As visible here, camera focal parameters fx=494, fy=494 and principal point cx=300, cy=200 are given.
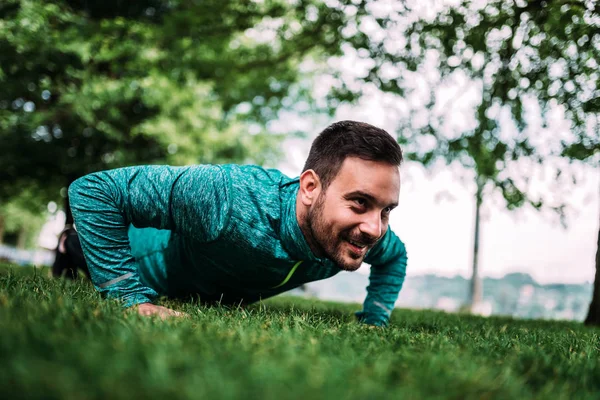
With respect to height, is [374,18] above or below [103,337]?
above

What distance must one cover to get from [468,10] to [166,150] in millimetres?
10029

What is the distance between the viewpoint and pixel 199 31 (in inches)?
382

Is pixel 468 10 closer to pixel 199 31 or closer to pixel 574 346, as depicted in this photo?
pixel 574 346

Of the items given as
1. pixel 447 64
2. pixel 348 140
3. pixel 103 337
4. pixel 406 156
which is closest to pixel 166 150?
pixel 406 156

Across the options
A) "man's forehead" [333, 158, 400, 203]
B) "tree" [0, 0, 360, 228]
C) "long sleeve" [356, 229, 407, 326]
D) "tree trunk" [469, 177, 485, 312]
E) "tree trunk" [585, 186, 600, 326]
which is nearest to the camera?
"man's forehead" [333, 158, 400, 203]

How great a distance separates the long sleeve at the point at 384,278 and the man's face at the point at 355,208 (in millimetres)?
848

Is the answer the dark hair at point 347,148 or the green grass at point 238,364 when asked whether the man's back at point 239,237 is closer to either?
the dark hair at point 347,148

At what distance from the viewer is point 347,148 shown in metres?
2.91

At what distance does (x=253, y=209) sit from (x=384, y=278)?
4.90 feet

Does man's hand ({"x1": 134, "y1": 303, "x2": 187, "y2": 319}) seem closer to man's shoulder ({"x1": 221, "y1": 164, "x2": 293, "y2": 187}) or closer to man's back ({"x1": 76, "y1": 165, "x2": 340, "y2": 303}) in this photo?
man's back ({"x1": 76, "y1": 165, "x2": 340, "y2": 303})

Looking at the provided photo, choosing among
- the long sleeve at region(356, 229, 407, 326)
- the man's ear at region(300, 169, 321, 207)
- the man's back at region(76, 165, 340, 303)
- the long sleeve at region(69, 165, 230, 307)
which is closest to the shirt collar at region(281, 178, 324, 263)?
the man's back at region(76, 165, 340, 303)

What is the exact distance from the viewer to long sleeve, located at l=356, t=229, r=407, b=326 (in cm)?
384

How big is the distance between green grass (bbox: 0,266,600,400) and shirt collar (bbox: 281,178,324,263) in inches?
35.0

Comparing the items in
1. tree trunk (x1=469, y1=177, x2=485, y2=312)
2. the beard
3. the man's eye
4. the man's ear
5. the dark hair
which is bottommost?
tree trunk (x1=469, y1=177, x2=485, y2=312)
